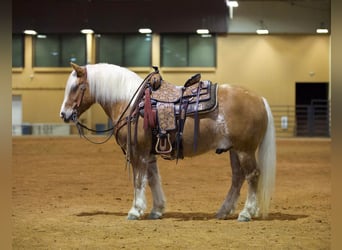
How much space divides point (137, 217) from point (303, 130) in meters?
23.3

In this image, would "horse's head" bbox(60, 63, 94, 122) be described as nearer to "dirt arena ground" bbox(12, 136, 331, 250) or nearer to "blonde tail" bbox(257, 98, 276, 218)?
"dirt arena ground" bbox(12, 136, 331, 250)

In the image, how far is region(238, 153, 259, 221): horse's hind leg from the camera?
5.78 m

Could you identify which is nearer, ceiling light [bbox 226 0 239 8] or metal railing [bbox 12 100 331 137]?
ceiling light [bbox 226 0 239 8]

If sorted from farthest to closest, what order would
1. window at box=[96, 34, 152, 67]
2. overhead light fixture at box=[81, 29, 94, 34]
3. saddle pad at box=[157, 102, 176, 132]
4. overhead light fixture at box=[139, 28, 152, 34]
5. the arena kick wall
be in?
1. the arena kick wall
2. overhead light fixture at box=[139, 28, 152, 34]
3. window at box=[96, 34, 152, 67]
4. overhead light fixture at box=[81, 29, 94, 34]
5. saddle pad at box=[157, 102, 176, 132]

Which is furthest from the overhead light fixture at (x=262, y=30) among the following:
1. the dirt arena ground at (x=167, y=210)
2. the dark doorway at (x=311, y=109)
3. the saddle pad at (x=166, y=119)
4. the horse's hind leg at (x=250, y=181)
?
the saddle pad at (x=166, y=119)

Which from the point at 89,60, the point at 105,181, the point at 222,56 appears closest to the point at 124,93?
the point at 105,181

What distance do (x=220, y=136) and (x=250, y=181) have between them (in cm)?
59

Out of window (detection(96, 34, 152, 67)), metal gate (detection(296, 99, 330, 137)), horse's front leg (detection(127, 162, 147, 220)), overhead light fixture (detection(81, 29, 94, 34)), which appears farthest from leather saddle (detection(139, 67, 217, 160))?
metal gate (detection(296, 99, 330, 137))

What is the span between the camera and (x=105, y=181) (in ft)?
34.0

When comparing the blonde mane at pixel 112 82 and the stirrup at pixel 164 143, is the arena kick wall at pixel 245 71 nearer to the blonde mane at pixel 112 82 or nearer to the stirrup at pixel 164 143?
the blonde mane at pixel 112 82

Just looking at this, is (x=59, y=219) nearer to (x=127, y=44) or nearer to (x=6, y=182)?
(x=6, y=182)

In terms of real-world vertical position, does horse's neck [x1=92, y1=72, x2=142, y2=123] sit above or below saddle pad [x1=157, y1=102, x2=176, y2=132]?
above

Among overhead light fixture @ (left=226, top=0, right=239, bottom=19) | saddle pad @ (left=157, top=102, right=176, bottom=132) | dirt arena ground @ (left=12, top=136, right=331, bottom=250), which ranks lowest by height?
dirt arena ground @ (left=12, top=136, right=331, bottom=250)

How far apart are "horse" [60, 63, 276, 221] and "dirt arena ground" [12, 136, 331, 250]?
259 mm
